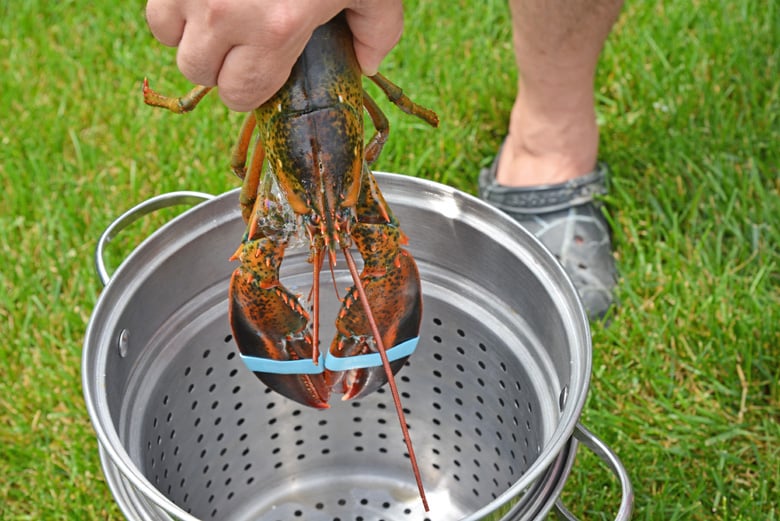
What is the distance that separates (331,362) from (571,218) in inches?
36.2

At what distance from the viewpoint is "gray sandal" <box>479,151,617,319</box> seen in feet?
6.82

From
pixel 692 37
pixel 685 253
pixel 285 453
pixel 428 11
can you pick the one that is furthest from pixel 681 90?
pixel 285 453

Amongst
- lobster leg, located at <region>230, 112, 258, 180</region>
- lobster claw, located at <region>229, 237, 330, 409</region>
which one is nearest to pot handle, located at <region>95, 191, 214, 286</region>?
lobster leg, located at <region>230, 112, 258, 180</region>

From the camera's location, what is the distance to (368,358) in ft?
4.64

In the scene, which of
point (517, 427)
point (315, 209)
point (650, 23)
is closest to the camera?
point (315, 209)

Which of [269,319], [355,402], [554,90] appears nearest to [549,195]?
[554,90]

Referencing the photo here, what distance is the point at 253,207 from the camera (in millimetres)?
1368

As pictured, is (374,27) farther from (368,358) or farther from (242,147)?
(368,358)

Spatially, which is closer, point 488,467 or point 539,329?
point 539,329

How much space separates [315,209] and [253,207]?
0.61 feet

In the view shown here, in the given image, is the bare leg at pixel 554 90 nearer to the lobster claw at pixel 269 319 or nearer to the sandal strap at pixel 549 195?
the sandal strap at pixel 549 195

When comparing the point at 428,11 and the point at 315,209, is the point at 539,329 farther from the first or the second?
the point at 428,11

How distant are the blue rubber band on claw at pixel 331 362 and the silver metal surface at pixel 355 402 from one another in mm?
172

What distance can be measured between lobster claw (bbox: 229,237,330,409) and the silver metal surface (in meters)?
0.16
